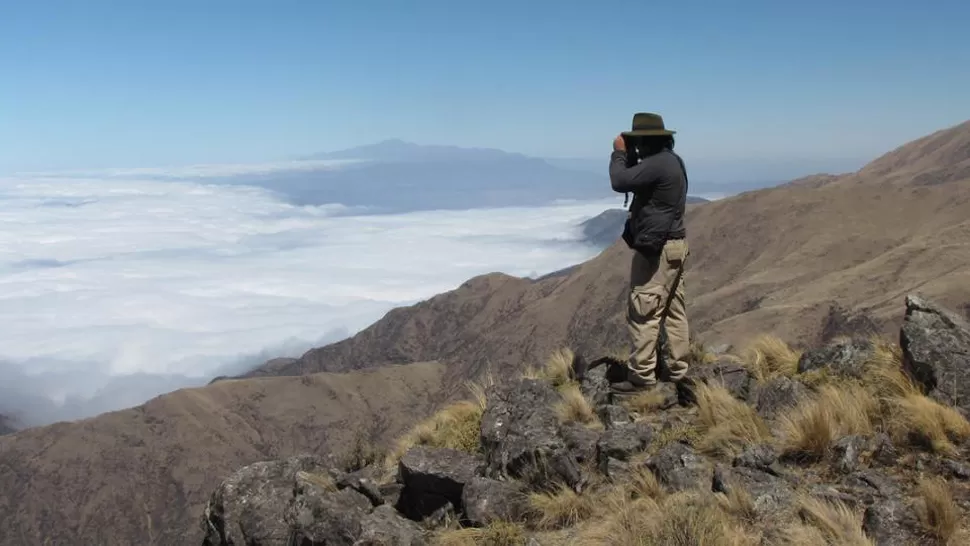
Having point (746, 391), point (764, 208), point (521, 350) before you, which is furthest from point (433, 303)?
point (746, 391)

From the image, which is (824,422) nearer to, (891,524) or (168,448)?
(891,524)

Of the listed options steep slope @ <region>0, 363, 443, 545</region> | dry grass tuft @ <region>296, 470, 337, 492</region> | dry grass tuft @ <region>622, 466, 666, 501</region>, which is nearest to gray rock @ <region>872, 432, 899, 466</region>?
dry grass tuft @ <region>622, 466, 666, 501</region>

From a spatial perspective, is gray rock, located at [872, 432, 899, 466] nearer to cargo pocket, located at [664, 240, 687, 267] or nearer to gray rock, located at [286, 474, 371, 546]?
cargo pocket, located at [664, 240, 687, 267]

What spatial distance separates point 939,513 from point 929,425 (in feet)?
4.43

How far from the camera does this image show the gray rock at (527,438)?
216 inches

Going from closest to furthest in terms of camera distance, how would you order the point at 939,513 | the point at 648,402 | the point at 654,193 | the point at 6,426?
the point at 939,513
the point at 654,193
the point at 648,402
the point at 6,426

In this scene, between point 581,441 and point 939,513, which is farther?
point 581,441

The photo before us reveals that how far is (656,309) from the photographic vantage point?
6.89 meters

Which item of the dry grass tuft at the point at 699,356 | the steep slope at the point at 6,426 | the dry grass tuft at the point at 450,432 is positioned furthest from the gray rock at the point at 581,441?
the steep slope at the point at 6,426

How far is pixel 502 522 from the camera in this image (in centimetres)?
502

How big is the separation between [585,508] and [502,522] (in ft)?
1.97

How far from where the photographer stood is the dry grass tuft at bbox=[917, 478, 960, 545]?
3916 mm

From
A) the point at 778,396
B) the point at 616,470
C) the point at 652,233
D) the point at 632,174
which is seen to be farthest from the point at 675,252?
the point at 616,470

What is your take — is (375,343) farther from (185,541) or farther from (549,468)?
(549,468)
